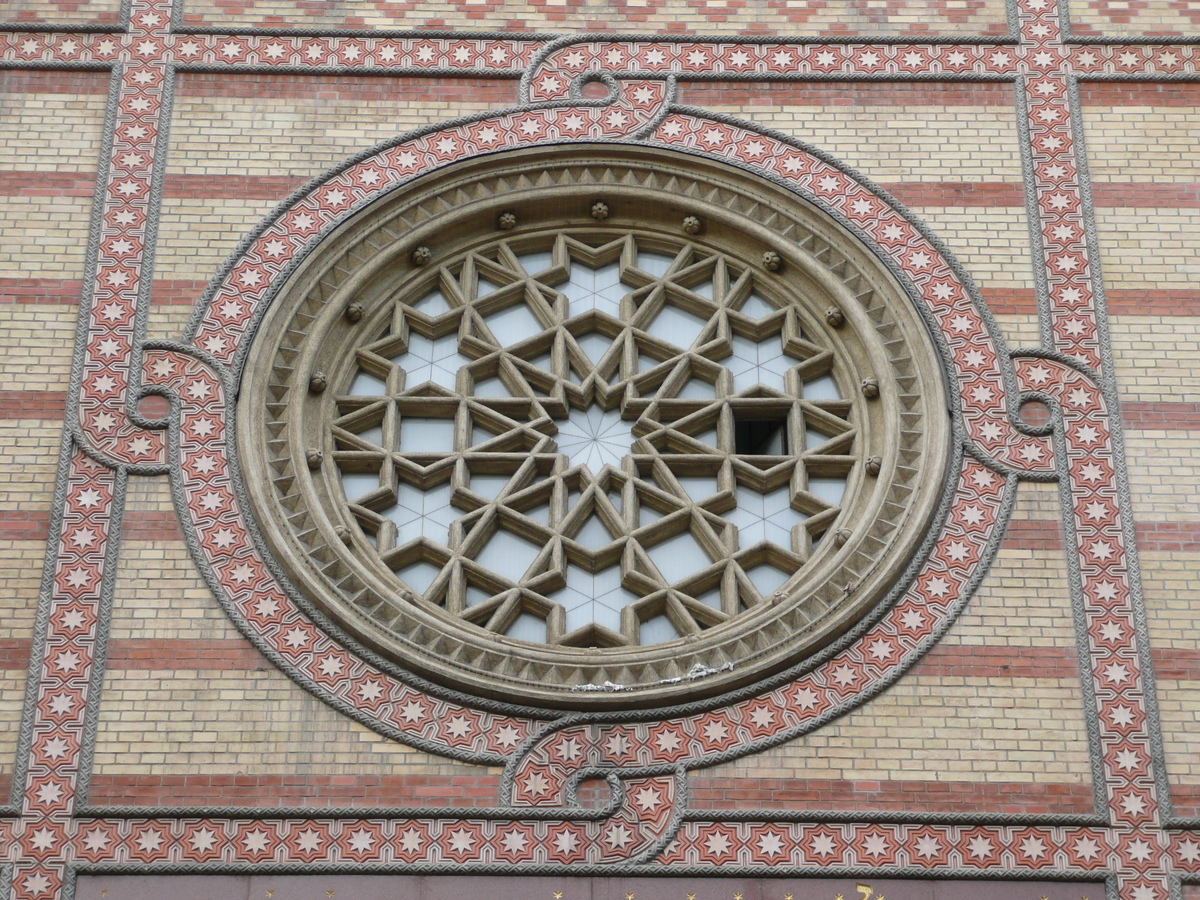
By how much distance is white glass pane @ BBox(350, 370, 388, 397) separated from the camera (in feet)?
40.8

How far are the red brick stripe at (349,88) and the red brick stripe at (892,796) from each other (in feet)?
13.8

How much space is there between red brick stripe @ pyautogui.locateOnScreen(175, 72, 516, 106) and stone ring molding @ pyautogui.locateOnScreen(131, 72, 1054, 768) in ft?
0.68

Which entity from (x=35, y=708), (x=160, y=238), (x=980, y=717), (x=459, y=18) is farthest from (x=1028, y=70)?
(x=35, y=708)

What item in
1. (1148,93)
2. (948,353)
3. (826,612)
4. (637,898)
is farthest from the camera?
(1148,93)

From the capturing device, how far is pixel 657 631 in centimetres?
1166

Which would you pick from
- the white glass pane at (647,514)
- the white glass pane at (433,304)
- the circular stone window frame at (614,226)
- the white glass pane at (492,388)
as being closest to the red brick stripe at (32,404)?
the circular stone window frame at (614,226)

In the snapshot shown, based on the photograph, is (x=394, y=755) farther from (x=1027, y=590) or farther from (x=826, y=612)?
(x=1027, y=590)

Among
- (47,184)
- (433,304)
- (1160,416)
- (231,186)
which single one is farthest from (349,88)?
(1160,416)

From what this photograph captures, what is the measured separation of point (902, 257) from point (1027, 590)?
6.57 ft

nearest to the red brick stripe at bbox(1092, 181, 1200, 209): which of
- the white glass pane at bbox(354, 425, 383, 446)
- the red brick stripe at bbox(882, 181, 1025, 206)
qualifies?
Answer: the red brick stripe at bbox(882, 181, 1025, 206)

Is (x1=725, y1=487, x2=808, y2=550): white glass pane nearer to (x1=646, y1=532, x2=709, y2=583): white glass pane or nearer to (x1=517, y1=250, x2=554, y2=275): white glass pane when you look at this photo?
(x1=646, y1=532, x2=709, y2=583): white glass pane

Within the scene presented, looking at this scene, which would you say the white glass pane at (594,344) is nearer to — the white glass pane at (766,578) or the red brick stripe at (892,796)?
the white glass pane at (766,578)

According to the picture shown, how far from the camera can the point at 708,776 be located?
10.8 meters

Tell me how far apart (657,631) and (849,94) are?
3278mm
